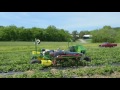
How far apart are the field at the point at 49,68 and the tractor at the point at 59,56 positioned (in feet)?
0.37

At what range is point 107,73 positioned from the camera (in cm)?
596

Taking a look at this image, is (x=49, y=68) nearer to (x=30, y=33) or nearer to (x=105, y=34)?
(x=30, y=33)

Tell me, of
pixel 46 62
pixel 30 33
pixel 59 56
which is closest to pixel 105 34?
pixel 59 56

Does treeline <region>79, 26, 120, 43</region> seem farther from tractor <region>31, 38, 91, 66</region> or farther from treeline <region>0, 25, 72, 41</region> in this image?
treeline <region>0, 25, 72, 41</region>

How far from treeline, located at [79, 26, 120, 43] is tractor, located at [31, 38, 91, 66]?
0.43m

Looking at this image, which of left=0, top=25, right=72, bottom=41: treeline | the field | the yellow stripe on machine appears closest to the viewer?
the field

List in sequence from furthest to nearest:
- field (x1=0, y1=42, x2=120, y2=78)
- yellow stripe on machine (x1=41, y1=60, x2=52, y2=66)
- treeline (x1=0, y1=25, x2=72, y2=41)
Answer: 1. yellow stripe on machine (x1=41, y1=60, x2=52, y2=66)
2. treeline (x1=0, y1=25, x2=72, y2=41)
3. field (x1=0, y1=42, x2=120, y2=78)

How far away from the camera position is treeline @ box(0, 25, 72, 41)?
235 inches

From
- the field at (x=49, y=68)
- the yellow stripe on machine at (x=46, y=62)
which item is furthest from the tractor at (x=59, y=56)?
the field at (x=49, y=68)

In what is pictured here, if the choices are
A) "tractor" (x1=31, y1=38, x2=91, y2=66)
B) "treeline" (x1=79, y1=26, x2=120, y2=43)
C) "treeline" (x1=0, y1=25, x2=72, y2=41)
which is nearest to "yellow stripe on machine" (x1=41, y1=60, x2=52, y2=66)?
"tractor" (x1=31, y1=38, x2=91, y2=66)

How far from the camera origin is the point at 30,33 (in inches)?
237

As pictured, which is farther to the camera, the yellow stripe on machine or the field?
the yellow stripe on machine
